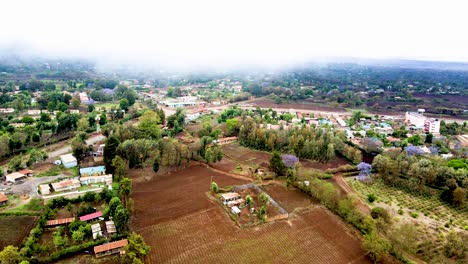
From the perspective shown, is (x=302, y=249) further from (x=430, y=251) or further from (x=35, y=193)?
(x=35, y=193)

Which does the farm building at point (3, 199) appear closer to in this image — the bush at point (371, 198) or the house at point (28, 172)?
the house at point (28, 172)

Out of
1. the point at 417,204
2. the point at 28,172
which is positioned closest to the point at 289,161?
the point at 417,204

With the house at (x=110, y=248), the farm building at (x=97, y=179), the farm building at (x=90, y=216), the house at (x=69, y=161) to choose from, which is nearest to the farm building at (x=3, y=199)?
the farm building at (x=97, y=179)

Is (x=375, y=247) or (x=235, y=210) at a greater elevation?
(x=375, y=247)

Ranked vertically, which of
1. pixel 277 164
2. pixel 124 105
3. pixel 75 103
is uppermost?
pixel 75 103

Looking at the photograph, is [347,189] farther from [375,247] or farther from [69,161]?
[69,161]

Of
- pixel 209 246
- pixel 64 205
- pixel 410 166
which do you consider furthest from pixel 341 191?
pixel 64 205
